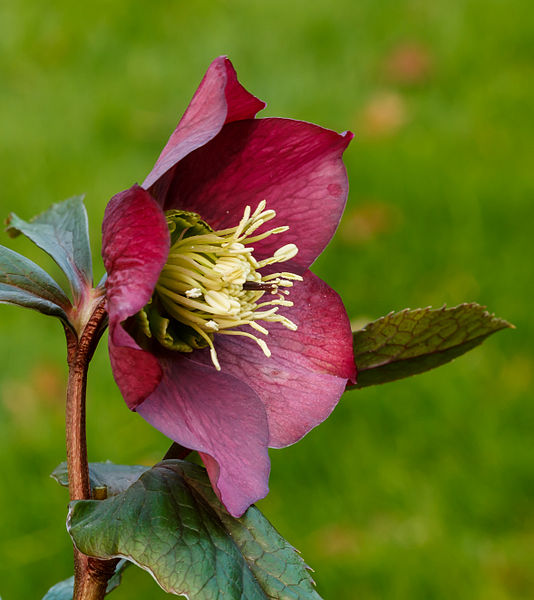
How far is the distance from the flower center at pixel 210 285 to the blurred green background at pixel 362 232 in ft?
2.92

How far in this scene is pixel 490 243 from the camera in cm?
214

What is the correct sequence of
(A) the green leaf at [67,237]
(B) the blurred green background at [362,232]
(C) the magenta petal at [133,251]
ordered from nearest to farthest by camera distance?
(C) the magenta petal at [133,251], (A) the green leaf at [67,237], (B) the blurred green background at [362,232]

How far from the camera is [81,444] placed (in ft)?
1.75

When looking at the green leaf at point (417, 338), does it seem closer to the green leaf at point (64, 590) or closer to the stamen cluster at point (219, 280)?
the stamen cluster at point (219, 280)

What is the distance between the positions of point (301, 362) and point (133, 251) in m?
0.14

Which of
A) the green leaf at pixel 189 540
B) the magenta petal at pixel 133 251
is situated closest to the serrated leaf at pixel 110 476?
Result: the green leaf at pixel 189 540

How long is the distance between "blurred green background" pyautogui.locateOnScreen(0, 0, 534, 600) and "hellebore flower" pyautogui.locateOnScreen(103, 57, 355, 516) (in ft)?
2.89

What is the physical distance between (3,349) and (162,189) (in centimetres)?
151

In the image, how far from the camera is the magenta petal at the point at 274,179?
58 centimetres

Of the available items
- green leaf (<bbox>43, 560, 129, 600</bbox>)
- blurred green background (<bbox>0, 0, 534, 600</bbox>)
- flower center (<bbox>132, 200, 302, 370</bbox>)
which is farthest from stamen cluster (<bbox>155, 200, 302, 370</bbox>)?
blurred green background (<bbox>0, 0, 534, 600</bbox>)

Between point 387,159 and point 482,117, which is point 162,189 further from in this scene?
point 482,117

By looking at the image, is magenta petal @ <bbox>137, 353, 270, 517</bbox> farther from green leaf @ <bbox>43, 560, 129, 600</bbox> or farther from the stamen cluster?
green leaf @ <bbox>43, 560, 129, 600</bbox>

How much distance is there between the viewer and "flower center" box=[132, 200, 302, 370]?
57 centimetres

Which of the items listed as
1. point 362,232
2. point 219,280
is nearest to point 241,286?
point 219,280
